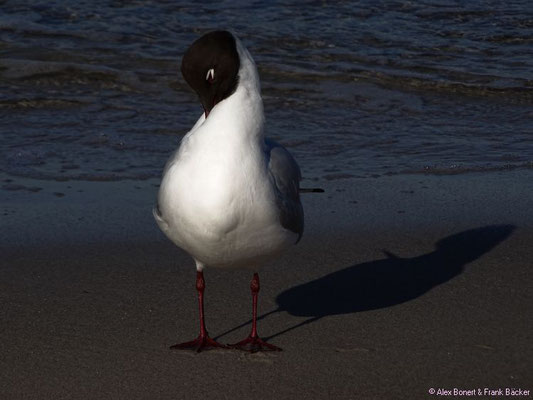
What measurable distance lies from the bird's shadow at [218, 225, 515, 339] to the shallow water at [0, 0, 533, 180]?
141 cm

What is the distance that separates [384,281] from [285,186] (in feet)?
3.71

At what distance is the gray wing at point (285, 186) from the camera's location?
4371 millimetres

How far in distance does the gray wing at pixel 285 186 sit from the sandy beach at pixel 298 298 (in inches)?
21.7

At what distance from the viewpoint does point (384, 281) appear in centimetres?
532

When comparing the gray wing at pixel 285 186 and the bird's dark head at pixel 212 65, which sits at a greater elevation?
the bird's dark head at pixel 212 65

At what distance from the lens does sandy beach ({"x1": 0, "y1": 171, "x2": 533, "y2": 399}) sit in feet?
13.4

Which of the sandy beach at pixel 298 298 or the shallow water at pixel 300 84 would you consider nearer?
the sandy beach at pixel 298 298

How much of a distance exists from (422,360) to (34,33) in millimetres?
8251

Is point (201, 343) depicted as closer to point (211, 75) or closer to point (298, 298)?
point (298, 298)

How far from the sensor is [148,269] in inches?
212

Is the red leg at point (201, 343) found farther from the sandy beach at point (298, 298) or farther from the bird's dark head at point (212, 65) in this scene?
the bird's dark head at point (212, 65)

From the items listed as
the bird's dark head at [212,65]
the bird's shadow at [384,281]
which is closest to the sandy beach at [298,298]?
the bird's shadow at [384,281]

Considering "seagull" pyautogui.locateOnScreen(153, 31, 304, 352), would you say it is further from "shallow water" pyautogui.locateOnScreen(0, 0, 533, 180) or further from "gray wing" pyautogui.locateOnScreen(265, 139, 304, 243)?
"shallow water" pyautogui.locateOnScreen(0, 0, 533, 180)

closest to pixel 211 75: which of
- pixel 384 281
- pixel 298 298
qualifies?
pixel 298 298
